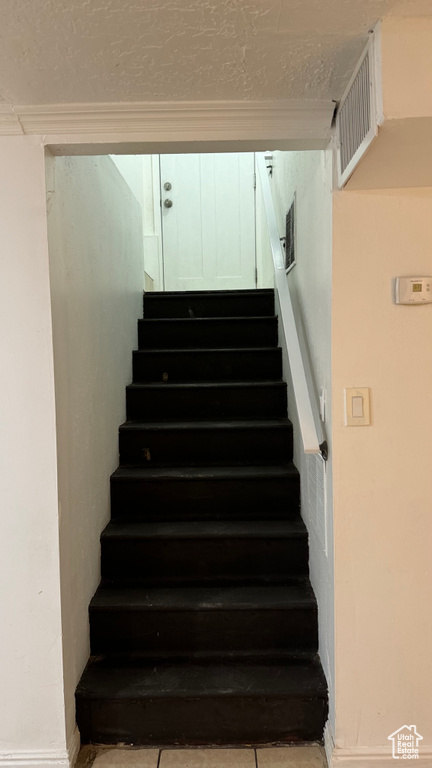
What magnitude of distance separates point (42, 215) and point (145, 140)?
0.40 meters

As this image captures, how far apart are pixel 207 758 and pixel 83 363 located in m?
1.47

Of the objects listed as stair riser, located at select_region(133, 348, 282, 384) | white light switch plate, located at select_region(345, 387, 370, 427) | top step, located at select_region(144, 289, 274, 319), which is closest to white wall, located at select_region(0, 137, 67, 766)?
white light switch plate, located at select_region(345, 387, 370, 427)

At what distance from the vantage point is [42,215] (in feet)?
5.00

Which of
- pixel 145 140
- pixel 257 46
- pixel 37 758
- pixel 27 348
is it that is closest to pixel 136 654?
pixel 37 758

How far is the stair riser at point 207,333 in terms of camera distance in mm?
3023

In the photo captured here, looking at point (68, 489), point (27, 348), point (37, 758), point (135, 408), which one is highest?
point (27, 348)

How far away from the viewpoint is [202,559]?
205 cm

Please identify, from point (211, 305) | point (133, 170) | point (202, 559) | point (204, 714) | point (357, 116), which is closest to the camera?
point (357, 116)

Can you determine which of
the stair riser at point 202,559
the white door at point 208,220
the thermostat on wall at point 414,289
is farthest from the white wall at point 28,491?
the white door at point 208,220

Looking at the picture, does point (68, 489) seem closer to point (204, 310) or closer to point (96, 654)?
point (96, 654)

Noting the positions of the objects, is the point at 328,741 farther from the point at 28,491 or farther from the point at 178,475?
the point at 28,491

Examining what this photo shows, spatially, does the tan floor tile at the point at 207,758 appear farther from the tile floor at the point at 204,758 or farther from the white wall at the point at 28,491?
the white wall at the point at 28,491

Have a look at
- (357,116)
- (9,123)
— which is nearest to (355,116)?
(357,116)

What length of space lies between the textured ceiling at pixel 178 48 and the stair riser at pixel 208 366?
1.60 m
